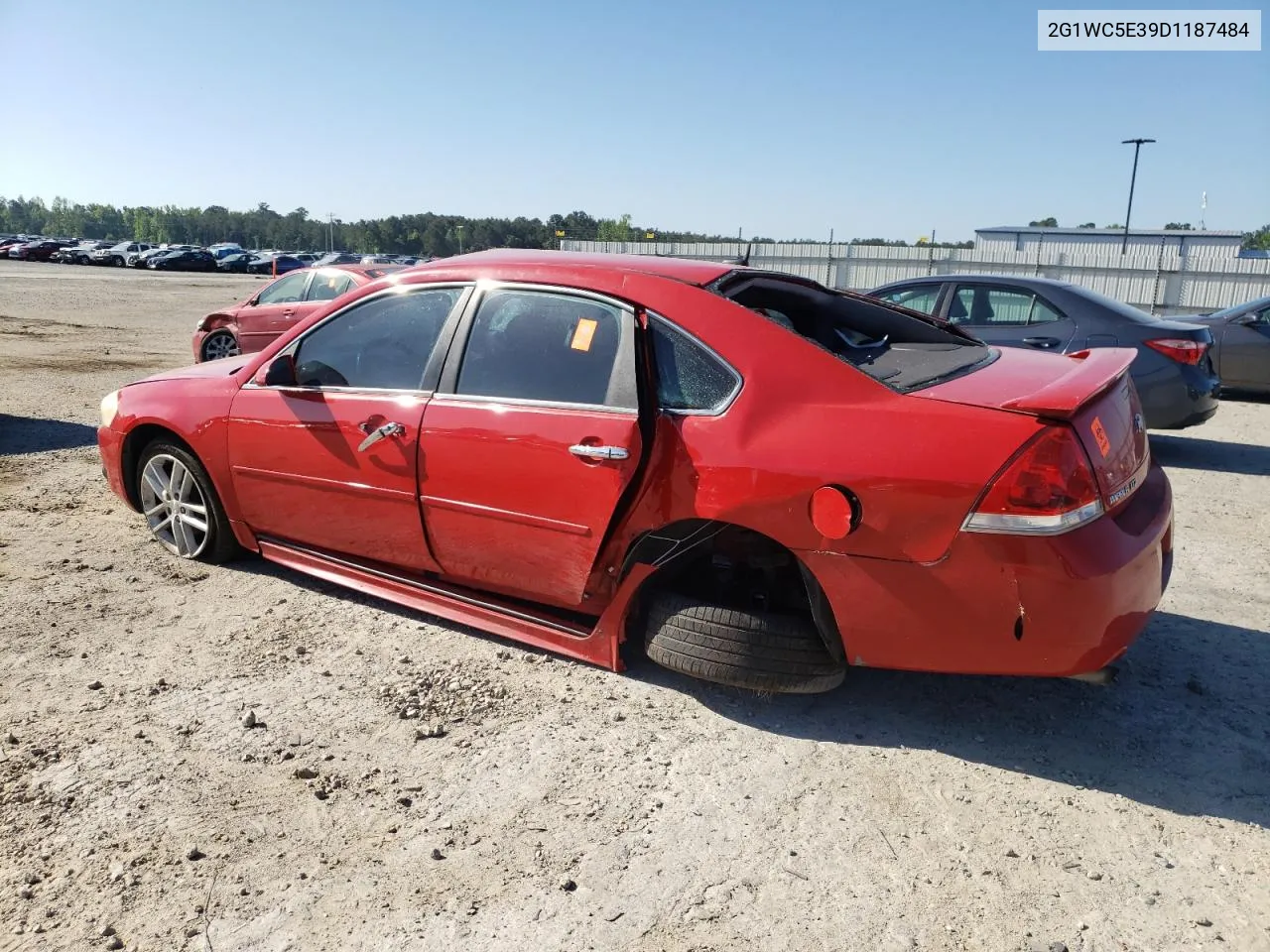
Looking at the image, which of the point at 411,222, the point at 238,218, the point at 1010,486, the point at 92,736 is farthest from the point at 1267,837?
the point at 238,218

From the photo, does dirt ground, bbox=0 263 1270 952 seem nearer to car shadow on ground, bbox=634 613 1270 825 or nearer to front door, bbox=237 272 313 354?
car shadow on ground, bbox=634 613 1270 825

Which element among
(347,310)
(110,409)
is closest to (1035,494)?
Result: (347,310)

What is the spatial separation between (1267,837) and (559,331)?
2.76 m

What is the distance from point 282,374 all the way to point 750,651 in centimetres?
240

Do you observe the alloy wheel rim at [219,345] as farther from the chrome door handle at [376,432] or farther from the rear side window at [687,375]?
the rear side window at [687,375]

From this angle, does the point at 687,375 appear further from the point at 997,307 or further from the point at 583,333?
the point at 997,307

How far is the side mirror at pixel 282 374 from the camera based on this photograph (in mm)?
4121

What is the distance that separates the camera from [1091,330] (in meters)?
8.02

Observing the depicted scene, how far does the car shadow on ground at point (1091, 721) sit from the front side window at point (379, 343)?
5.27 ft

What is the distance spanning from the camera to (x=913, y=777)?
2.96 meters

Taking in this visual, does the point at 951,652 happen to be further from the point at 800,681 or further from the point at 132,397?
the point at 132,397

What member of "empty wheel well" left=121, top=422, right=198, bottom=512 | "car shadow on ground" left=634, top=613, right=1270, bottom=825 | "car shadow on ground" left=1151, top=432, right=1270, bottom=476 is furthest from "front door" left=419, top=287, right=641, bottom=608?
"car shadow on ground" left=1151, top=432, right=1270, bottom=476

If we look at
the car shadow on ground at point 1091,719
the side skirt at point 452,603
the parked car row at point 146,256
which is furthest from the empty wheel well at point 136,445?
the parked car row at point 146,256

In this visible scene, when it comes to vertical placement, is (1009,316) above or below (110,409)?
above
